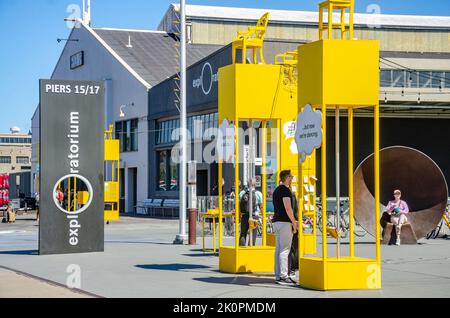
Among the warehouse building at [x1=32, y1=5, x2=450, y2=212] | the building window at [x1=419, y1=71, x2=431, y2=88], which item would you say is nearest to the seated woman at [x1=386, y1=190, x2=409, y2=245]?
the warehouse building at [x1=32, y1=5, x2=450, y2=212]

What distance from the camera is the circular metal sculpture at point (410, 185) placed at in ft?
77.2

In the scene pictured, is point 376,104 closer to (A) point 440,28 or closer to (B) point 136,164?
(B) point 136,164

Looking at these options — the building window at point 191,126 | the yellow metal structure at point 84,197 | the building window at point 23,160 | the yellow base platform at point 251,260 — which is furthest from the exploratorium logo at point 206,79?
the building window at point 23,160

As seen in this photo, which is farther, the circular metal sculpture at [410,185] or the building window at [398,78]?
the building window at [398,78]

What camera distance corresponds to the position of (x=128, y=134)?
184ft

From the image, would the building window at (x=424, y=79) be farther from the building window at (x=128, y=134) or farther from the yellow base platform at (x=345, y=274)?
the yellow base platform at (x=345, y=274)

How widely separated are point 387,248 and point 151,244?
683 cm

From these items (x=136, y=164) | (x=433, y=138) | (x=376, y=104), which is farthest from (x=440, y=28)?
(x=376, y=104)

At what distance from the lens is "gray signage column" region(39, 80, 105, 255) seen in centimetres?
1980

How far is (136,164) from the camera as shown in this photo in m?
54.7

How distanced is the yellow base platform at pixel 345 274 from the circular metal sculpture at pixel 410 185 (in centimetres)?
1060

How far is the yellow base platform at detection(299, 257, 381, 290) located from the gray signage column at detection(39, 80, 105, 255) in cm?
884

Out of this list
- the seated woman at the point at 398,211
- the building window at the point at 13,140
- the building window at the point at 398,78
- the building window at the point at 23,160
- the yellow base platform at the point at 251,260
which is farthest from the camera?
the building window at the point at 13,140

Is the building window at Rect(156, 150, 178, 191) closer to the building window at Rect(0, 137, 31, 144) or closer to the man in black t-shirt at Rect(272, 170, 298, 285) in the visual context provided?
A: the man in black t-shirt at Rect(272, 170, 298, 285)
